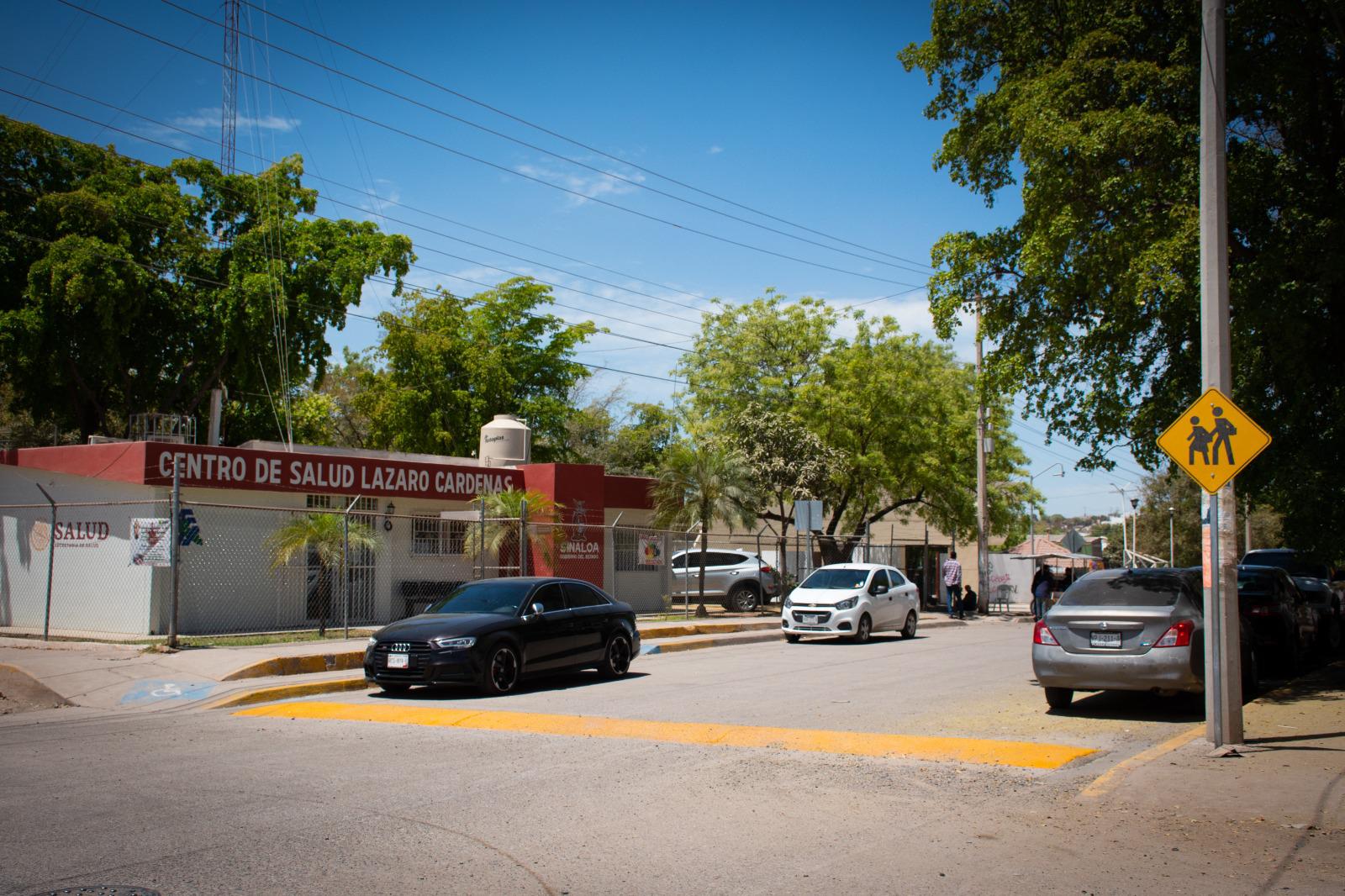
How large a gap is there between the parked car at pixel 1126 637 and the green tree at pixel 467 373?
103ft

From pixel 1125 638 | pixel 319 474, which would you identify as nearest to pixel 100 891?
pixel 1125 638

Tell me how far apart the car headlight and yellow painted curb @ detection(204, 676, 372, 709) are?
199cm

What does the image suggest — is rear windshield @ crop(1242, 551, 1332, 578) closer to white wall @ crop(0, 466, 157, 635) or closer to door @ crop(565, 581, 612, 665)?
door @ crop(565, 581, 612, 665)

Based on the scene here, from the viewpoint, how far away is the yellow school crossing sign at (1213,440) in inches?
351

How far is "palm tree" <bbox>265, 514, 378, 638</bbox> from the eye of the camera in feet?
62.0

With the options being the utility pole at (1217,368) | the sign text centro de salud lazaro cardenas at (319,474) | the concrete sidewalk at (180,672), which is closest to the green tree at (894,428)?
the sign text centro de salud lazaro cardenas at (319,474)

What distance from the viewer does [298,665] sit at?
582 inches

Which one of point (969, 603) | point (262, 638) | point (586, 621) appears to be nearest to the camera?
point (586, 621)

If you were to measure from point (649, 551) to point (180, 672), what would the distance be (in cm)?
1636

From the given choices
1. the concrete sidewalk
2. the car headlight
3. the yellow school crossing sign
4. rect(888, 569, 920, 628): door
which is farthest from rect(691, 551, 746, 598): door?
the yellow school crossing sign

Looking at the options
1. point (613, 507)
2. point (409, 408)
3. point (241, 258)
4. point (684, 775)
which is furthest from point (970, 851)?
point (409, 408)

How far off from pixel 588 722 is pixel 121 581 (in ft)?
44.0

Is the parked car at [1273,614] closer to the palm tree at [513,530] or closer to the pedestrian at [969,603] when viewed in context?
the palm tree at [513,530]

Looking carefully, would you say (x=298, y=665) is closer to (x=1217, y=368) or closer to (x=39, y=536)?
(x=39, y=536)
